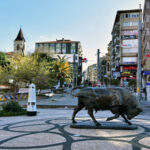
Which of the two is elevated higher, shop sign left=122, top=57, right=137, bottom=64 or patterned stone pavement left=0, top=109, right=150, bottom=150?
shop sign left=122, top=57, right=137, bottom=64

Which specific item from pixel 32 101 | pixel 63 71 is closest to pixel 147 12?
pixel 63 71

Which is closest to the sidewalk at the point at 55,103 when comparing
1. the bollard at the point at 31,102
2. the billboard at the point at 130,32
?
the bollard at the point at 31,102

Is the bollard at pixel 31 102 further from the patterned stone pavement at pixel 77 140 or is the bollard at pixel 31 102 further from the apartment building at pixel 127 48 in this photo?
the apartment building at pixel 127 48

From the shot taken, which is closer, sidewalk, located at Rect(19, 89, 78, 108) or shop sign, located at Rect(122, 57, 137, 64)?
sidewalk, located at Rect(19, 89, 78, 108)

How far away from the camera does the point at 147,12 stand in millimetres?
38688

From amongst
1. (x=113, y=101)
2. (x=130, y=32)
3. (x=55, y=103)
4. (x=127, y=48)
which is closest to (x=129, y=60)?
(x=127, y=48)

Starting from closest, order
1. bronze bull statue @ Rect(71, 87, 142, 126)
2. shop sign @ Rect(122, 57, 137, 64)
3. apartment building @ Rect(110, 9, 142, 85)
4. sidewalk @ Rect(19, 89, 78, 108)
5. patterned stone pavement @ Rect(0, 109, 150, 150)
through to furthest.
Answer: patterned stone pavement @ Rect(0, 109, 150, 150) → bronze bull statue @ Rect(71, 87, 142, 126) → sidewalk @ Rect(19, 89, 78, 108) → apartment building @ Rect(110, 9, 142, 85) → shop sign @ Rect(122, 57, 137, 64)

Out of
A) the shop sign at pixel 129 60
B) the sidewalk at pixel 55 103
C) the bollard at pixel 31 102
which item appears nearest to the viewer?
the bollard at pixel 31 102

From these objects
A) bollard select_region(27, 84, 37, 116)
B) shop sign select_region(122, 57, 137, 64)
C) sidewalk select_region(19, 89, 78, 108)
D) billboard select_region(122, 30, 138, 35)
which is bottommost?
sidewalk select_region(19, 89, 78, 108)

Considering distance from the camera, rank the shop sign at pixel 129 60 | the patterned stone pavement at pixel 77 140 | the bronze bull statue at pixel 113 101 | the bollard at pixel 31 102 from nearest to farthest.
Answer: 1. the patterned stone pavement at pixel 77 140
2. the bronze bull statue at pixel 113 101
3. the bollard at pixel 31 102
4. the shop sign at pixel 129 60

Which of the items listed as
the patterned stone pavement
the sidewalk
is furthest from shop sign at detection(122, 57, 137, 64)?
the patterned stone pavement

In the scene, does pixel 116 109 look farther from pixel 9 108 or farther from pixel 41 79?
pixel 41 79

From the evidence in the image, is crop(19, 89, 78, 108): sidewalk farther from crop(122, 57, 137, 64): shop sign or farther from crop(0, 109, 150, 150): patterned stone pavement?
crop(122, 57, 137, 64): shop sign

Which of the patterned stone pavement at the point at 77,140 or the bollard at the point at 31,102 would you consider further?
the bollard at the point at 31,102
